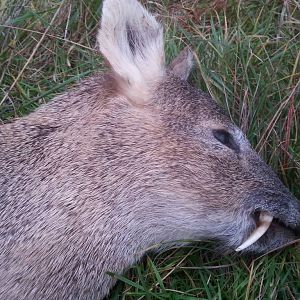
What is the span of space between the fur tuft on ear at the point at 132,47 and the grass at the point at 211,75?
0.82 m

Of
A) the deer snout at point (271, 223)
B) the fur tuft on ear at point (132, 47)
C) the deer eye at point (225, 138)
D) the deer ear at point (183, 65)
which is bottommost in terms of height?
the deer snout at point (271, 223)

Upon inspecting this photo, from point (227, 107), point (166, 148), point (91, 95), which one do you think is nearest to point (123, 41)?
point (91, 95)

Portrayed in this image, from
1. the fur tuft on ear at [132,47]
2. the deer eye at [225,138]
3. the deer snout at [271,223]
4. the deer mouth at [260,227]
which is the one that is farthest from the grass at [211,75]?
the fur tuft on ear at [132,47]

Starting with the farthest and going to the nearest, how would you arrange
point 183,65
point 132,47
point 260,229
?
point 183,65 < point 132,47 < point 260,229

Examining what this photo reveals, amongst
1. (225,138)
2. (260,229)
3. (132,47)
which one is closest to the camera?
(260,229)

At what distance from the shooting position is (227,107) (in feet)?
15.6

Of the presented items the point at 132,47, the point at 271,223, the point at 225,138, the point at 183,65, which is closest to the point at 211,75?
A: the point at 183,65

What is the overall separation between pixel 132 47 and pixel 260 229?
49.6 inches

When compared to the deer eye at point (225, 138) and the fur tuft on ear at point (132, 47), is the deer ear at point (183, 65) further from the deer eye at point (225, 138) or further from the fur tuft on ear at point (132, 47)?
the deer eye at point (225, 138)

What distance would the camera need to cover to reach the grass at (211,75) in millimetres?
3957

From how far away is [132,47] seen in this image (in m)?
4.04

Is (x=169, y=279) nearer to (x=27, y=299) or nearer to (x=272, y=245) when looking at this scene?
(x=272, y=245)

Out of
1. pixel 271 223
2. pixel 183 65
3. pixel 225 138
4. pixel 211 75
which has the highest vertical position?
pixel 183 65

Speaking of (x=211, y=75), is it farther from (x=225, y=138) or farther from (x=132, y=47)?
(x=225, y=138)
